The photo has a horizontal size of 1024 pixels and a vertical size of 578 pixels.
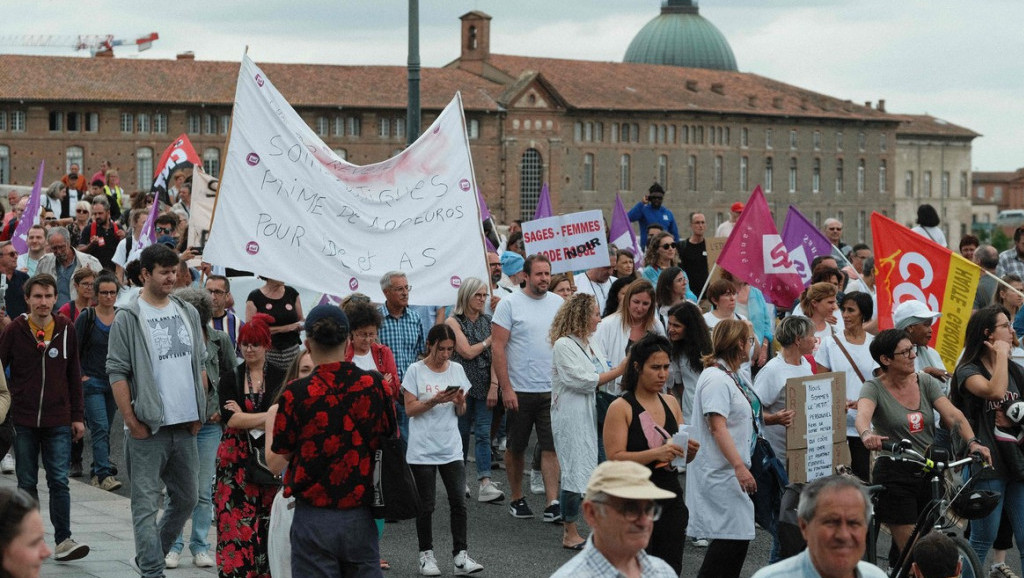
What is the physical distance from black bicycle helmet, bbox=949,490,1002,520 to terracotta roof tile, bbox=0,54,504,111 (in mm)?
77640

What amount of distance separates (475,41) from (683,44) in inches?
1208

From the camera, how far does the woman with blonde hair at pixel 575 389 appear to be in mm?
9242

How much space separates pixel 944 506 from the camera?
734 centimetres

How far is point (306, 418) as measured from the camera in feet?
19.7

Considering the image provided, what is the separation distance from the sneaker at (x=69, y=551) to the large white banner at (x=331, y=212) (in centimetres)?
191

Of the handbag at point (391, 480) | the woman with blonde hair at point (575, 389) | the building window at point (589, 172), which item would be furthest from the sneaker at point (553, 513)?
the building window at point (589, 172)

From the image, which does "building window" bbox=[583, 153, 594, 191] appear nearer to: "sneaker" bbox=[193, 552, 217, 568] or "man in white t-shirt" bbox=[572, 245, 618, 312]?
"man in white t-shirt" bbox=[572, 245, 618, 312]

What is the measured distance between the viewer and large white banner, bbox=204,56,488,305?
33.3 ft

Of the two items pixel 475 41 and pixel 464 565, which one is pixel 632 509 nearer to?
pixel 464 565

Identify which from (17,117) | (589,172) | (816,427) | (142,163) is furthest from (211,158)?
(816,427)

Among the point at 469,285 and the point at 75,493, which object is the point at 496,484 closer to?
the point at 469,285

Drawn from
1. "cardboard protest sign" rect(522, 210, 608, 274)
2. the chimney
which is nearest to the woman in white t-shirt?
"cardboard protest sign" rect(522, 210, 608, 274)

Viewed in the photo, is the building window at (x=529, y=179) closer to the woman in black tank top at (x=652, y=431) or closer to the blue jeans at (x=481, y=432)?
the blue jeans at (x=481, y=432)

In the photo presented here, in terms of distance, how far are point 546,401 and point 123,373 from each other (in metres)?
3.44
